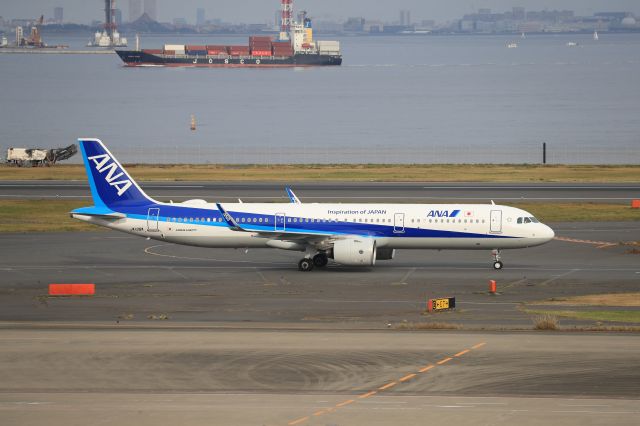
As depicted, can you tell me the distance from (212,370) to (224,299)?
49.1ft

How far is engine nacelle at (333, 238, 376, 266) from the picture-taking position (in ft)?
196

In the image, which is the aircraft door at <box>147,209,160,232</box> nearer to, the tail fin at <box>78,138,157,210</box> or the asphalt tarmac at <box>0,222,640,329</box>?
the tail fin at <box>78,138,157,210</box>

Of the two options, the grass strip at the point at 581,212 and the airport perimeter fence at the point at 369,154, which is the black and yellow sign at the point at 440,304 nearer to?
the grass strip at the point at 581,212

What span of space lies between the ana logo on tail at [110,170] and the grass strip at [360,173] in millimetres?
42090

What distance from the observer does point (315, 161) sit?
483 feet

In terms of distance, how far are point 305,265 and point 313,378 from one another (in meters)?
24.7

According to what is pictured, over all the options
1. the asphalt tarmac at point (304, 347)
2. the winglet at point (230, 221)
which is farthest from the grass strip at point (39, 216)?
the winglet at point (230, 221)

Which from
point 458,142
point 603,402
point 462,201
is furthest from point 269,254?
point 458,142

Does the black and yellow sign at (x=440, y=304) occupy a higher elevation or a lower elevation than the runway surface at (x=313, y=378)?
lower

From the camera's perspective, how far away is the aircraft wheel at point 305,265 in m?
61.1

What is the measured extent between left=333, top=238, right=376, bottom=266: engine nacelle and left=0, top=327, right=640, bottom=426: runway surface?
54.0 feet

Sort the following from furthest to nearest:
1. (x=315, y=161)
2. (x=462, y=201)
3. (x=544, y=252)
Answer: (x=315, y=161), (x=462, y=201), (x=544, y=252)

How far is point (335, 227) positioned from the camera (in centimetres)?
6088

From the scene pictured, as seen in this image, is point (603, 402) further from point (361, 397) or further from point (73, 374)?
point (73, 374)
